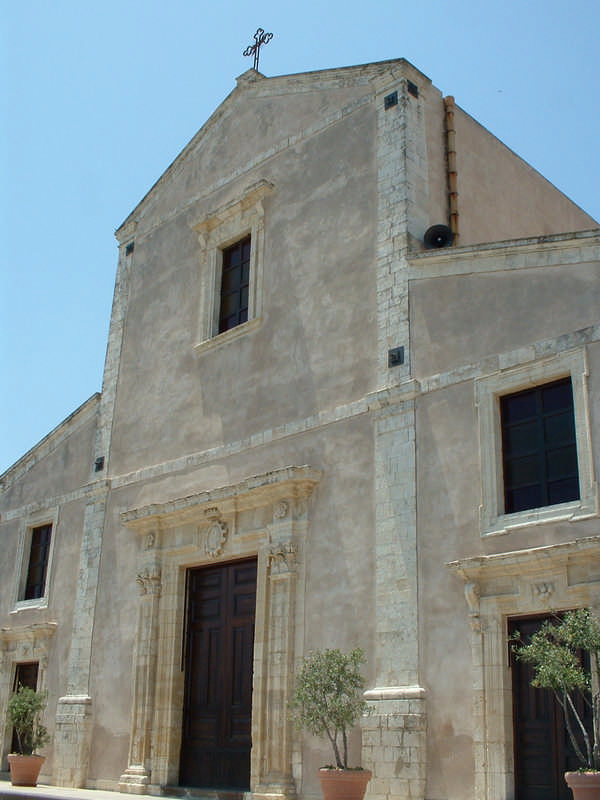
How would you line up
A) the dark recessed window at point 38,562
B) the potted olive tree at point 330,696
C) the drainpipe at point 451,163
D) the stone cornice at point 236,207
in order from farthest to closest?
the dark recessed window at point 38,562
the stone cornice at point 236,207
the drainpipe at point 451,163
the potted olive tree at point 330,696

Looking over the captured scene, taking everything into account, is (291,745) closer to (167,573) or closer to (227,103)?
(167,573)

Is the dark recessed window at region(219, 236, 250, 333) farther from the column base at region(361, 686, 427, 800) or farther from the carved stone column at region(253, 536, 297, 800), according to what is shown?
the column base at region(361, 686, 427, 800)

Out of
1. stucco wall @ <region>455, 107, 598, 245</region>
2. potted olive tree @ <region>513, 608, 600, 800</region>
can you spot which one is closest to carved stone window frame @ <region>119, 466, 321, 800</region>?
potted olive tree @ <region>513, 608, 600, 800</region>

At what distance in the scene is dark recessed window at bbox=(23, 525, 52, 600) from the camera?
18.2m

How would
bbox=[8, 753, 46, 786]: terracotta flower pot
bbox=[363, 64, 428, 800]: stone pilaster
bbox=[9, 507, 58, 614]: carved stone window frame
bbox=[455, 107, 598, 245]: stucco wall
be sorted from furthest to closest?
bbox=[9, 507, 58, 614]: carved stone window frame
bbox=[8, 753, 46, 786]: terracotta flower pot
bbox=[455, 107, 598, 245]: stucco wall
bbox=[363, 64, 428, 800]: stone pilaster

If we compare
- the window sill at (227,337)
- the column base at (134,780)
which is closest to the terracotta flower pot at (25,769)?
the column base at (134,780)

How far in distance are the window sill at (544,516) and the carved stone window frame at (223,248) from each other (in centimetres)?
562

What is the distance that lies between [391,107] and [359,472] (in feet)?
17.3

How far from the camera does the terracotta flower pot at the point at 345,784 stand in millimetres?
10258

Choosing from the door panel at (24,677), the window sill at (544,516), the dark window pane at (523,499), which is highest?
the dark window pane at (523,499)

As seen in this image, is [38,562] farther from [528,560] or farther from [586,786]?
[586,786]

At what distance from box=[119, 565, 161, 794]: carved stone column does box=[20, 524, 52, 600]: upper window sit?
3787 millimetres

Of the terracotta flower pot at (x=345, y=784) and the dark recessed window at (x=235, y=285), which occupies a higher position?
the dark recessed window at (x=235, y=285)

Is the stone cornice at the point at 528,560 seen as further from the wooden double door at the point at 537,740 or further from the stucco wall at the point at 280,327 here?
the stucco wall at the point at 280,327
